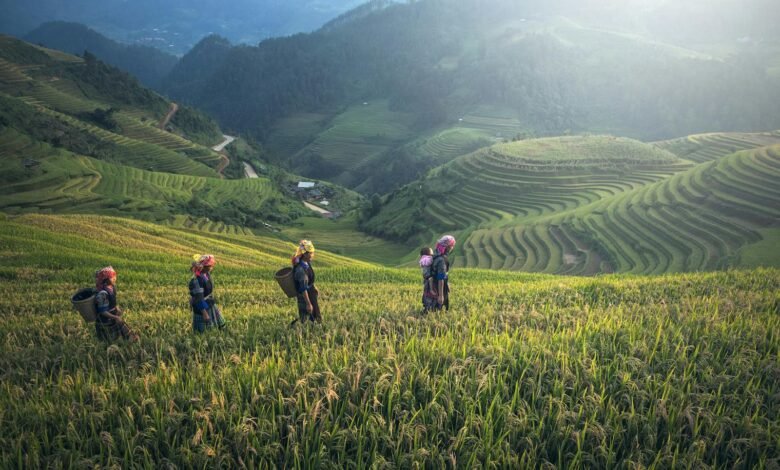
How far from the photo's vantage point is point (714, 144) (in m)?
89.0

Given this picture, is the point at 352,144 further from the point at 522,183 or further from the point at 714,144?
the point at 714,144

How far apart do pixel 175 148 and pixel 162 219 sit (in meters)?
68.0

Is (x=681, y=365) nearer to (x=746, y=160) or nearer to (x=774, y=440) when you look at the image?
(x=774, y=440)

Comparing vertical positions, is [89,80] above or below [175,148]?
above

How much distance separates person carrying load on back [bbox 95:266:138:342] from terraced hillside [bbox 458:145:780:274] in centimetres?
4052

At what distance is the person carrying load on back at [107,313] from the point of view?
7152 millimetres

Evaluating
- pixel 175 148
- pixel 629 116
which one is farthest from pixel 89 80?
pixel 629 116

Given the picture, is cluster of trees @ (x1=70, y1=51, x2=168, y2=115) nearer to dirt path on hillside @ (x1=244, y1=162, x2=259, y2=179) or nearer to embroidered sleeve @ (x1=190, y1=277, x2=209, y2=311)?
dirt path on hillside @ (x1=244, y1=162, x2=259, y2=179)

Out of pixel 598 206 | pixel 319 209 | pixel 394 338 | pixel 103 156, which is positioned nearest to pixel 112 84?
pixel 103 156

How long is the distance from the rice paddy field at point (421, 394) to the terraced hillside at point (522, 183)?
58044 mm

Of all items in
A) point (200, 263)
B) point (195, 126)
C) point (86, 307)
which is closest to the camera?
point (86, 307)

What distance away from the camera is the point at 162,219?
40.2 m

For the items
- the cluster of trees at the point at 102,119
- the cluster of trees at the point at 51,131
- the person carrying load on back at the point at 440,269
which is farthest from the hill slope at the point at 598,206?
the cluster of trees at the point at 102,119

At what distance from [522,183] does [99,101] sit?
368ft
